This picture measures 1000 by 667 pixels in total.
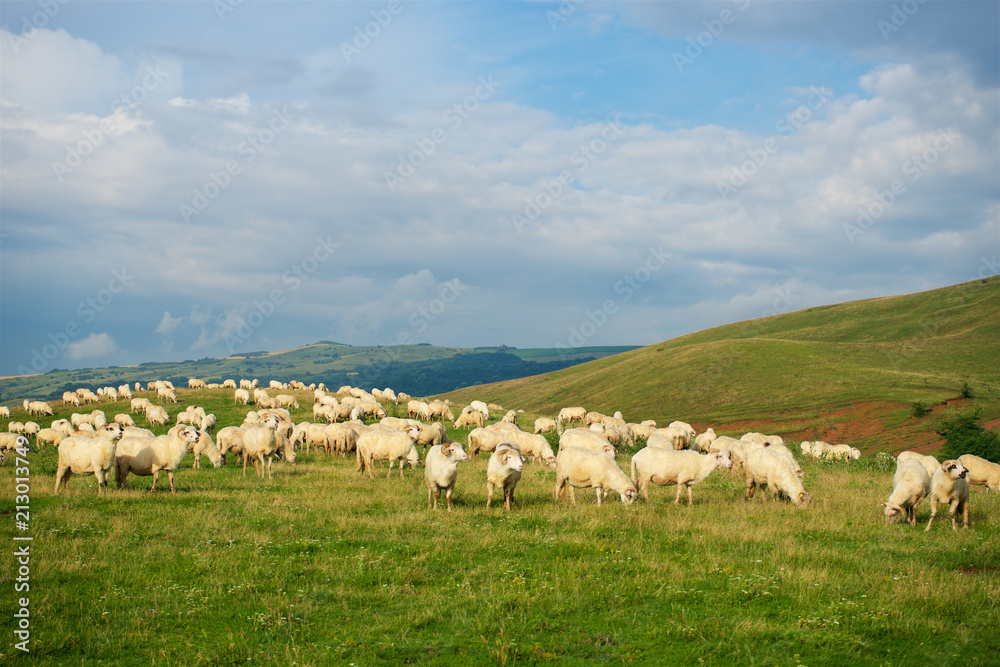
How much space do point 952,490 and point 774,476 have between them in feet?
14.9

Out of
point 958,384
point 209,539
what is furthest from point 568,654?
point 958,384

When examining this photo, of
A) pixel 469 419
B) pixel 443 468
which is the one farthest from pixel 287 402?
pixel 443 468

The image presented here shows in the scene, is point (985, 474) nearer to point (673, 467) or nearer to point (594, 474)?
point (673, 467)

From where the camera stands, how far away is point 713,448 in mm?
28531

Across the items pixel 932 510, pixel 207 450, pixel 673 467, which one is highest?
pixel 207 450

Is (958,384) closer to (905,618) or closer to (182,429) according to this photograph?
(905,618)

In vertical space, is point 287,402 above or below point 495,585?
above

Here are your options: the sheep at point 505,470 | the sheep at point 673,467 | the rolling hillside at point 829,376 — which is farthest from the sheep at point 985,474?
the rolling hillside at point 829,376

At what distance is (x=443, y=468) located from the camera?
1717cm

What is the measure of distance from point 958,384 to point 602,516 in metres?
69.6

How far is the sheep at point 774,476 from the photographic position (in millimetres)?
18141

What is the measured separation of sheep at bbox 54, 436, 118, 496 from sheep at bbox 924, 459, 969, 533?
23.3 meters

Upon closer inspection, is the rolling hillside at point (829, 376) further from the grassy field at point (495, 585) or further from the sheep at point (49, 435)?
the sheep at point (49, 435)

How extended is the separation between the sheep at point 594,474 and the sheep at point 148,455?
12355mm
